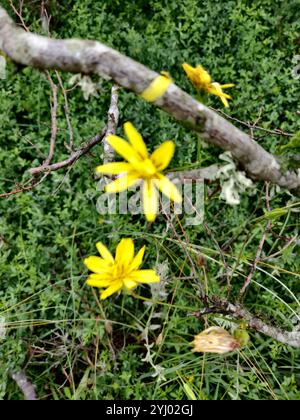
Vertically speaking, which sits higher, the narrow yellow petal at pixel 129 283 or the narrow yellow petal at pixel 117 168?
the narrow yellow petal at pixel 117 168

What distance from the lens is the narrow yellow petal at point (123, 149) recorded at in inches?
34.8

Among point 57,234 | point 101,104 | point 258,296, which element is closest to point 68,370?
point 57,234

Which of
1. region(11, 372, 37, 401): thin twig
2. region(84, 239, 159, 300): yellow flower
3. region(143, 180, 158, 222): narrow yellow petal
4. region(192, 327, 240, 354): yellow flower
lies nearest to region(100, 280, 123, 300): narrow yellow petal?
region(84, 239, 159, 300): yellow flower

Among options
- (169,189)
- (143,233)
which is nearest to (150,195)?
(169,189)

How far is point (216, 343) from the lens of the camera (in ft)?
3.65

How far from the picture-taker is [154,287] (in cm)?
154

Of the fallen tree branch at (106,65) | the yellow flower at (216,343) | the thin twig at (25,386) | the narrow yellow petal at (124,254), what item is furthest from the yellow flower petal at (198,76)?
the thin twig at (25,386)

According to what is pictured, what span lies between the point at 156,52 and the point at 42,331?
1287mm

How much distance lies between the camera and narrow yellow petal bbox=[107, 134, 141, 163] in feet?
2.90

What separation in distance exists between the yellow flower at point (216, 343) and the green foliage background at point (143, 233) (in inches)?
16.7

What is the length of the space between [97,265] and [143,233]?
0.40 metres

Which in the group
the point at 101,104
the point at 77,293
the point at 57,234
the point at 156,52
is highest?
the point at 156,52

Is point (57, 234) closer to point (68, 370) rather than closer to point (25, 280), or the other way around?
point (25, 280)

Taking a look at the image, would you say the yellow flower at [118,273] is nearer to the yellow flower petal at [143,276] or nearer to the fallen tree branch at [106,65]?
the yellow flower petal at [143,276]
